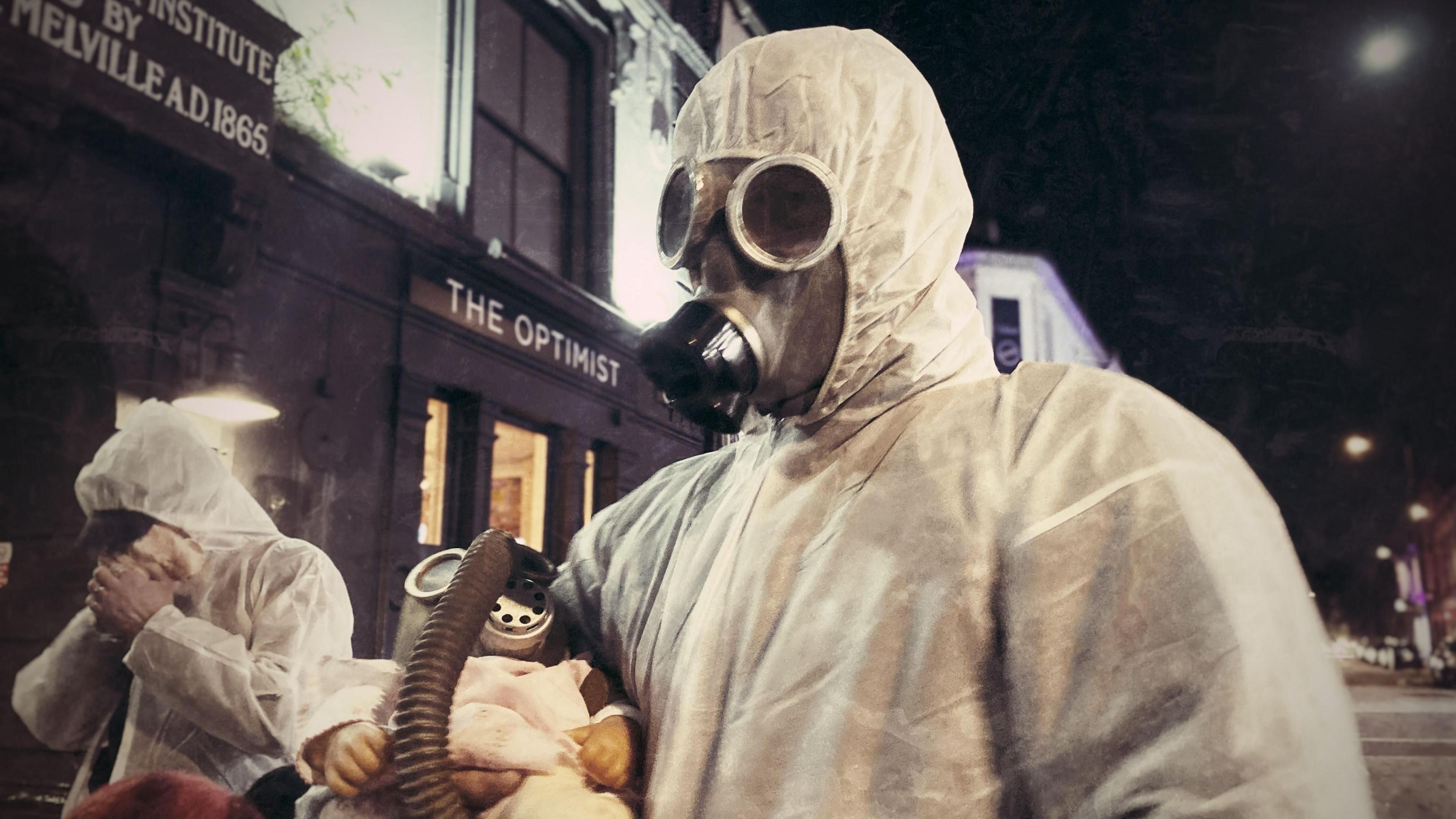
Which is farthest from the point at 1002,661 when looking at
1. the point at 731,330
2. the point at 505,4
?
the point at 505,4

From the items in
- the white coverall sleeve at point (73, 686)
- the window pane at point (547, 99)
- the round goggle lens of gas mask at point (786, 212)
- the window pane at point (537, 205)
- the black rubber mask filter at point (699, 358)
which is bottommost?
the white coverall sleeve at point (73, 686)

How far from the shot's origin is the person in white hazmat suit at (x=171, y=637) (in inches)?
83.5

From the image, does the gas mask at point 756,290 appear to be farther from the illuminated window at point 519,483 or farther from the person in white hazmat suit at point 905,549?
the illuminated window at point 519,483

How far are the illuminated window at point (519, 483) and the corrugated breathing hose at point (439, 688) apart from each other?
1609 mm

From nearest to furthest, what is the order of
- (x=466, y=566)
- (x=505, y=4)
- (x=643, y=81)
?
(x=466, y=566), (x=643, y=81), (x=505, y=4)

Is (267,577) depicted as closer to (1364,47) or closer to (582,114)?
(582,114)

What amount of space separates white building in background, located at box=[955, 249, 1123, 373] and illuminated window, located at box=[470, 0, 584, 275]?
149 centimetres

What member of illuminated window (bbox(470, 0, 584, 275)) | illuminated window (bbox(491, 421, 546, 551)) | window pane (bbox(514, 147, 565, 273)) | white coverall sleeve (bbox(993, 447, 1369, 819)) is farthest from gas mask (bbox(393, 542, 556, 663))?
window pane (bbox(514, 147, 565, 273))

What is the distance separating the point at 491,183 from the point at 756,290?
2375mm

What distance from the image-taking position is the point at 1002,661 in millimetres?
893

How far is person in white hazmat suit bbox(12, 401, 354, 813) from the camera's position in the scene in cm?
212

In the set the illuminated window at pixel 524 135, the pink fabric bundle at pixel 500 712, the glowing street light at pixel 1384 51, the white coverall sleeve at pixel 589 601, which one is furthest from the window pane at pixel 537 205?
the glowing street light at pixel 1384 51

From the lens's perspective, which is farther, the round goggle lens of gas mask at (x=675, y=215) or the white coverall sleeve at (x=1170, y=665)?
the round goggle lens of gas mask at (x=675, y=215)

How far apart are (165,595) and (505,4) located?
7.69 feet
